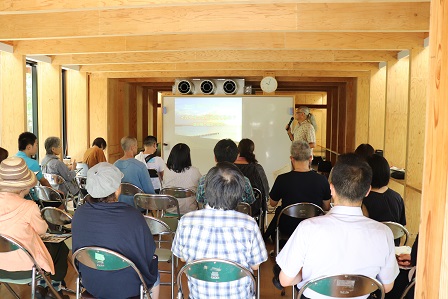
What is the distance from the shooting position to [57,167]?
17.8 feet

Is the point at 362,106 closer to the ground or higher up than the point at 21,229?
higher up

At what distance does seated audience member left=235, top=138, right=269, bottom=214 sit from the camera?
14.6ft

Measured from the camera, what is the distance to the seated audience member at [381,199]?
319cm

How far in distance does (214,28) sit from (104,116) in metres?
5.84

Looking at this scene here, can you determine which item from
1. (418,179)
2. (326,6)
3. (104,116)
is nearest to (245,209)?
(326,6)

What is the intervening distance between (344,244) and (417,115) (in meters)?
4.21

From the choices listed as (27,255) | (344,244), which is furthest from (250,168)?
(344,244)

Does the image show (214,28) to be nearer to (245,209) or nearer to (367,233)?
(245,209)

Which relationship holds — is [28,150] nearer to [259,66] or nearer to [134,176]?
[134,176]

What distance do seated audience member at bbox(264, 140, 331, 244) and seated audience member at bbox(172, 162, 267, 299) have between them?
151cm

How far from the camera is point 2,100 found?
6.28 metres

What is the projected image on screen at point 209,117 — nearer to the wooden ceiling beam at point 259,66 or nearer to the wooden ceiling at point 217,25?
the wooden ceiling beam at point 259,66

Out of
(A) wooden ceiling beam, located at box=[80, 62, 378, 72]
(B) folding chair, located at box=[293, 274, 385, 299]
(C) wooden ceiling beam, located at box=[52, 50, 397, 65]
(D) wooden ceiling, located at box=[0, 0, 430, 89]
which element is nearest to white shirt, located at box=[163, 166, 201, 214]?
(D) wooden ceiling, located at box=[0, 0, 430, 89]

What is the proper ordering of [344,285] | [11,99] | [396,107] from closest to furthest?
[344,285], [11,99], [396,107]
